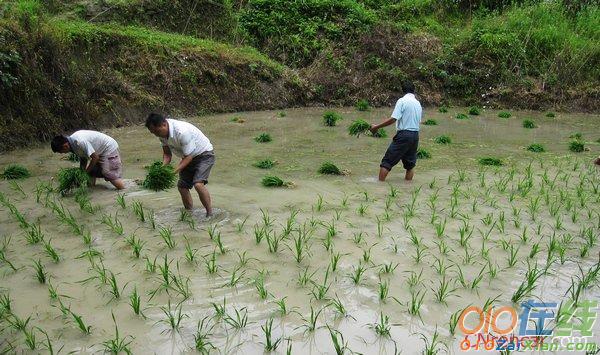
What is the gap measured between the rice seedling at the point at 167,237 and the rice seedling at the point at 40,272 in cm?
91

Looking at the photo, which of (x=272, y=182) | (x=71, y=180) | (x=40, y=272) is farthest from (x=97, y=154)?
(x=40, y=272)

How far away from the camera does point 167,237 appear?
3.99 meters

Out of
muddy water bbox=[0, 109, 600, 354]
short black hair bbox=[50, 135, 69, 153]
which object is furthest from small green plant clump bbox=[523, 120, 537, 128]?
short black hair bbox=[50, 135, 69, 153]

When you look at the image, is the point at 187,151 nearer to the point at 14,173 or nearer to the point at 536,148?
the point at 14,173

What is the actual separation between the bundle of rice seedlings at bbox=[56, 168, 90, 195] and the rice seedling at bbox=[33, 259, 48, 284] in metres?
1.97

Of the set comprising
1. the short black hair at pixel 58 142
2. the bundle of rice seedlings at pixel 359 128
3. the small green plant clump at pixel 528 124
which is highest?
the short black hair at pixel 58 142

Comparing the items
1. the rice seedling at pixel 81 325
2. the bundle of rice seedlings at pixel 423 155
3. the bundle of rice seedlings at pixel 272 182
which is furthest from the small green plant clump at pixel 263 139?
the rice seedling at pixel 81 325

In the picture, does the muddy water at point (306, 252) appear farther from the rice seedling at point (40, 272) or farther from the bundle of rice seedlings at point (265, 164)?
the bundle of rice seedlings at point (265, 164)

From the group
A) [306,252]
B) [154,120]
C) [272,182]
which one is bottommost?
[306,252]

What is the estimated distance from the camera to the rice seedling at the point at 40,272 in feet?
11.0

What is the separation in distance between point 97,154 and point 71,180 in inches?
17.3

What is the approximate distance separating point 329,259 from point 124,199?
9.01 ft

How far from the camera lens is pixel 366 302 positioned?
10.3 feet

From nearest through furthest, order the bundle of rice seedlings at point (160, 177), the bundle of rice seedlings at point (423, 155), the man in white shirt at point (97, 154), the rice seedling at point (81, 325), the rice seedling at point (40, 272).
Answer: the rice seedling at point (81, 325) < the rice seedling at point (40, 272) < the bundle of rice seedlings at point (160, 177) < the man in white shirt at point (97, 154) < the bundle of rice seedlings at point (423, 155)
